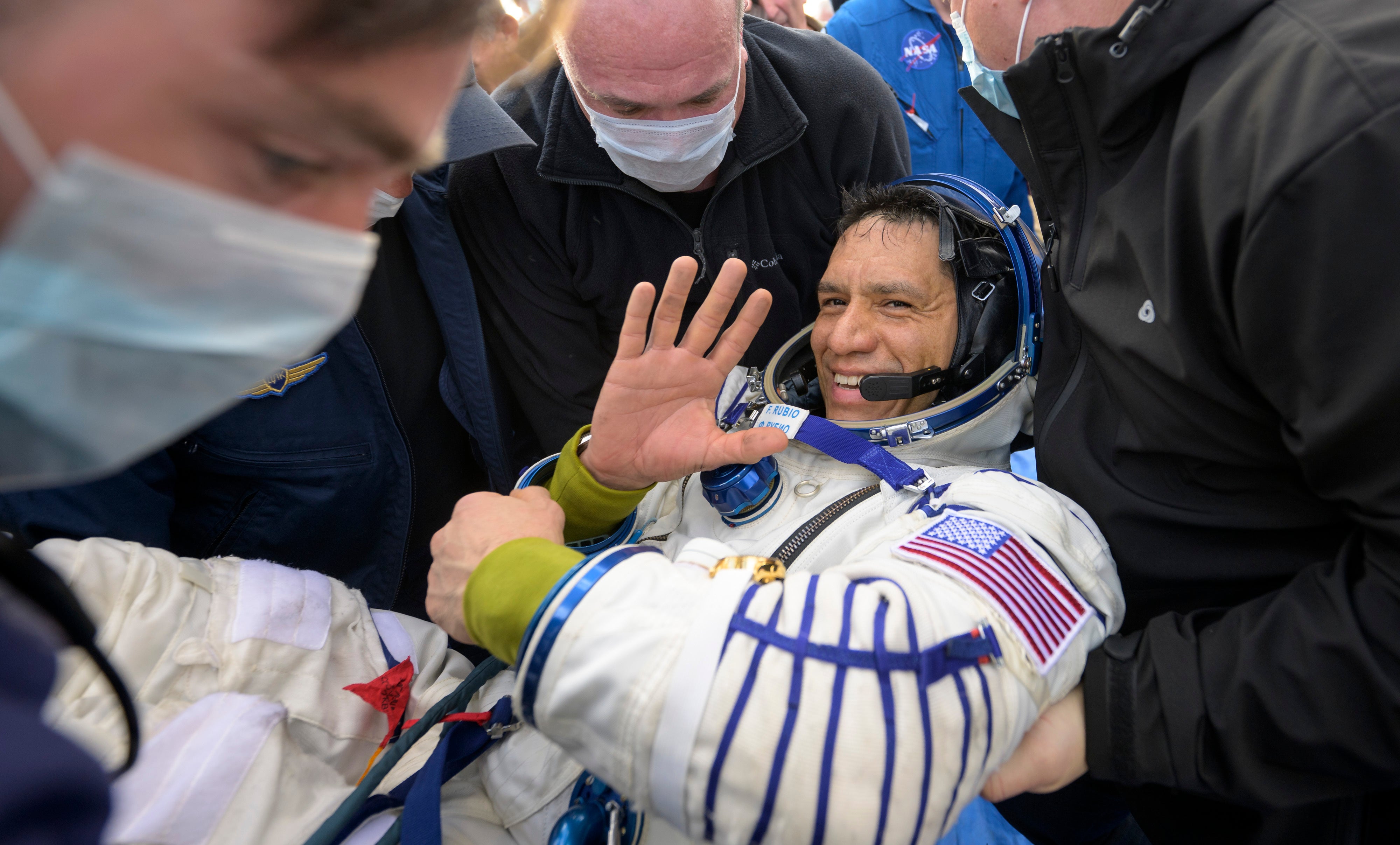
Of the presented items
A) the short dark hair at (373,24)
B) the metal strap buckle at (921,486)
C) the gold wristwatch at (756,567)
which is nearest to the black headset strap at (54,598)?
the short dark hair at (373,24)

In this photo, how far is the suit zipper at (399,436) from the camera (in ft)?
6.37

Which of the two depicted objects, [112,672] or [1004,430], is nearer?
[112,672]

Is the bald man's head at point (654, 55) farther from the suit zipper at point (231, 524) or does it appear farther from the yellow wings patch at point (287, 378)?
the suit zipper at point (231, 524)

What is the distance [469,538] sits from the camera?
4.62 ft

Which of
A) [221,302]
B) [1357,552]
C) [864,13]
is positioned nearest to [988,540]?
[1357,552]

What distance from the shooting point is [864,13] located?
361cm

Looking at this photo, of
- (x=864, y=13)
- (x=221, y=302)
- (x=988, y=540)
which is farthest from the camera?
(x=864, y=13)

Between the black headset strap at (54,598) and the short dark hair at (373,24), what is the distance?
1.53ft

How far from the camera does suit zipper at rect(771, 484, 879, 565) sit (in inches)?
59.4

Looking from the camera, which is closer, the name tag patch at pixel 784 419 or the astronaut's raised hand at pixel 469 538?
the astronaut's raised hand at pixel 469 538

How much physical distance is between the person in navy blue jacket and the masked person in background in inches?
47.6

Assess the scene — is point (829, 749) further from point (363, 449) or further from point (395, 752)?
point (363, 449)

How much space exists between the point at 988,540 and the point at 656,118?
53.6 inches

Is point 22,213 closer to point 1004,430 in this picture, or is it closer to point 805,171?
point 1004,430
